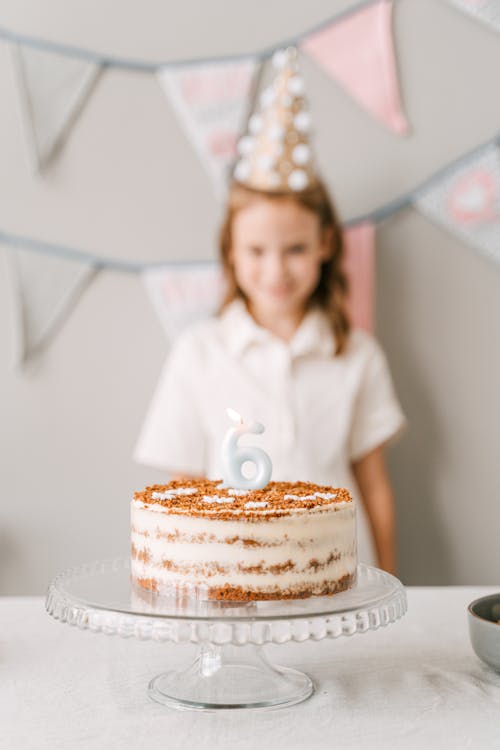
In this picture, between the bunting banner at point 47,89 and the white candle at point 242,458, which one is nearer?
the white candle at point 242,458

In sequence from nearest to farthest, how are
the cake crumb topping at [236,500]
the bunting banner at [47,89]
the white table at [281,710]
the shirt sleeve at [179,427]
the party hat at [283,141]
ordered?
the white table at [281,710], the cake crumb topping at [236,500], the party hat at [283,141], the shirt sleeve at [179,427], the bunting banner at [47,89]

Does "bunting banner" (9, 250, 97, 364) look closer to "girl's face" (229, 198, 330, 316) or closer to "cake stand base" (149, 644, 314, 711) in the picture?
"girl's face" (229, 198, 330, 316)

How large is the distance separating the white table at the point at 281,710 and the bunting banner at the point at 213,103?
113 centimetres

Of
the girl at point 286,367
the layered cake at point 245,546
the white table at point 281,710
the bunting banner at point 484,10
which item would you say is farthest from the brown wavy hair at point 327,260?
the layered cake at point 245,546

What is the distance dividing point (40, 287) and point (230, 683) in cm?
124

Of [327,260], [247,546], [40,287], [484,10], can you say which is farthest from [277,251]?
[247,546]

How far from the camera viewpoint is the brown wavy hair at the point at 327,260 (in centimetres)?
175

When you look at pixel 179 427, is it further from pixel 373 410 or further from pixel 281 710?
pixel 281 710

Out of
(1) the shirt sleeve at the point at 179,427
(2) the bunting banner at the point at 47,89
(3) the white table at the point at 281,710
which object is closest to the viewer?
(3) the white table at the point at 281,710

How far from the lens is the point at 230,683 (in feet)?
2.96

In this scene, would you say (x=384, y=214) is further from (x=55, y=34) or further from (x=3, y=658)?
(x=3, y=658)

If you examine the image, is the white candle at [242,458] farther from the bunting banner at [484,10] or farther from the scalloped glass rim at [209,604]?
the bunting banner at [484,10]

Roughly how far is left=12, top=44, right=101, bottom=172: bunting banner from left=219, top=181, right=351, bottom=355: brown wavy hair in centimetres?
42

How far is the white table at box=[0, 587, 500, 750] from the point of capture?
782mm
